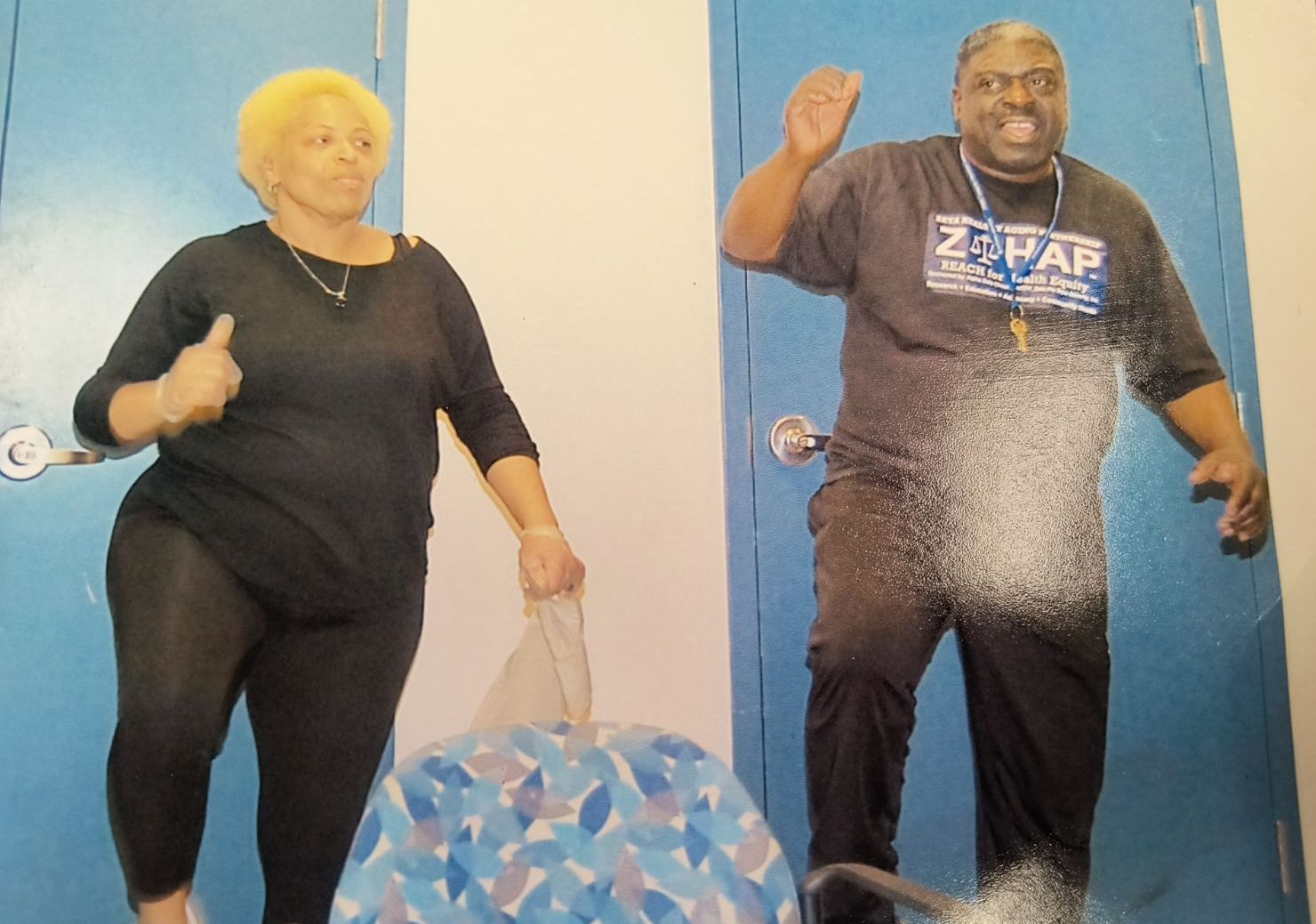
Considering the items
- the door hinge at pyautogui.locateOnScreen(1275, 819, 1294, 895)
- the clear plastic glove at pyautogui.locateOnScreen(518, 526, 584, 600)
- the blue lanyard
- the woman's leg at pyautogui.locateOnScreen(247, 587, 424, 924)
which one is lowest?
the door hinge at pyautogui.locateOnScreen(1275, 819, 1294, 895)

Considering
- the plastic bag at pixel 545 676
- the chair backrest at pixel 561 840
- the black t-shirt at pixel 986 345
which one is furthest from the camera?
the black t-shirt at pixel 986 345

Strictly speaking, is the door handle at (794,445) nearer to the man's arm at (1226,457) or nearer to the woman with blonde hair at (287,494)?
the woman with blonde hair at (287,494)

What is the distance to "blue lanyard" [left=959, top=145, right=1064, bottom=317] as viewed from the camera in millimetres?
1440

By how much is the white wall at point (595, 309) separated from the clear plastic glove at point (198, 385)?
0.26m

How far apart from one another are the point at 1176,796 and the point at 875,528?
0.49m

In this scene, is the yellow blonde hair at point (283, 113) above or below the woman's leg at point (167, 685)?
above

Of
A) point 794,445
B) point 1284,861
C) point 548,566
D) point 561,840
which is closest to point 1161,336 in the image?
point 794,445

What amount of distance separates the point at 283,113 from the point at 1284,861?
1504 millimetres

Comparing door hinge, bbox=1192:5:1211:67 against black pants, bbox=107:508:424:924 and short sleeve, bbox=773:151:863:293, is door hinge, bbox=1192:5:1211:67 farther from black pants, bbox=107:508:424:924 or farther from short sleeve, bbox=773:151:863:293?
black pants, bbox=107:508:424:924

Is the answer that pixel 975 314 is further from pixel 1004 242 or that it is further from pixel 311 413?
pixel 311 413

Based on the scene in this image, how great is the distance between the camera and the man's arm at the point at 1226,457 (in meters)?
1.43

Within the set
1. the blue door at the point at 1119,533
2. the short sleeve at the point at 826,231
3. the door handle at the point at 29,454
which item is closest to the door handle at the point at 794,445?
the blue door at the point at 1119,533

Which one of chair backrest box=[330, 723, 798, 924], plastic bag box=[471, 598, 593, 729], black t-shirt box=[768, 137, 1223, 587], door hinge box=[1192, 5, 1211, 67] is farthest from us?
door hinge box=[1192, 5, 1211, 67]

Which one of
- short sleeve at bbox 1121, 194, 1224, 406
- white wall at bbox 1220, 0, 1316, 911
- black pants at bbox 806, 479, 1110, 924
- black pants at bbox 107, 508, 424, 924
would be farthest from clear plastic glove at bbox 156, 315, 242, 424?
white wall at bbox 1220, 0, 1316, 911
